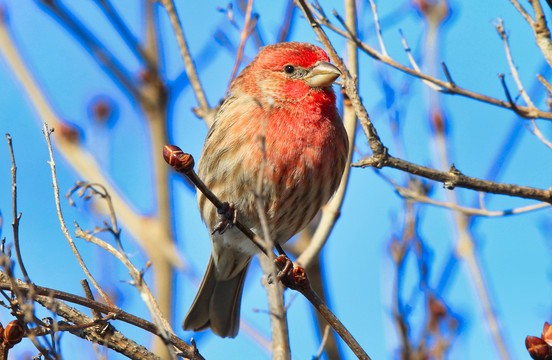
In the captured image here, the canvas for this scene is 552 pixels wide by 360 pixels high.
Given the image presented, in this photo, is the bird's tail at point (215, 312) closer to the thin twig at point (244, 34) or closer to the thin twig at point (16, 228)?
the thin twig at point (244, 34)

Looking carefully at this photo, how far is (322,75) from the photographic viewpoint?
519 centimetres

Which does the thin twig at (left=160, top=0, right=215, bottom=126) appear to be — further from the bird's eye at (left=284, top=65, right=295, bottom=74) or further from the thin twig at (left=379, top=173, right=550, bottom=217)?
the thin twig at (left=379, top=173, right=550, bottom=217)

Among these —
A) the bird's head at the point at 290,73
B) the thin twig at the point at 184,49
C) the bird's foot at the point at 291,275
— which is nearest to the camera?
the bird's foot at the point at 291,275

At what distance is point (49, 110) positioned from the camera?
669 cm

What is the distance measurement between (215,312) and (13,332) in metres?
3.18

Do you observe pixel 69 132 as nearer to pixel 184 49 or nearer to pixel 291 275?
pixel 184 49

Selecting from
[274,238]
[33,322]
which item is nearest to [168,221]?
[274,238]

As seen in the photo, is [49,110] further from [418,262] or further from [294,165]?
[418,262]

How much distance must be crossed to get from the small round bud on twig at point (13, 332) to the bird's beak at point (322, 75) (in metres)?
2.99

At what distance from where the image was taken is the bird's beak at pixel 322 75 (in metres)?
5.11

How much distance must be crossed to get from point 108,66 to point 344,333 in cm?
431

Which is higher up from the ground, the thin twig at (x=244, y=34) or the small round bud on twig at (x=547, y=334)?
the thin twig at (x=244, y=34)

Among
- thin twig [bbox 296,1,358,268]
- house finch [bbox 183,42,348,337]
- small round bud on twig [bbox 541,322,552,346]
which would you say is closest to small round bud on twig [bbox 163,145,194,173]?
house finch [bbox 183,42,348,337]

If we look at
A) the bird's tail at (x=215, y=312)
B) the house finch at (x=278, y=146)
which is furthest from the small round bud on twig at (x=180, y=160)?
the bird's tail at (x=215, y=312)
